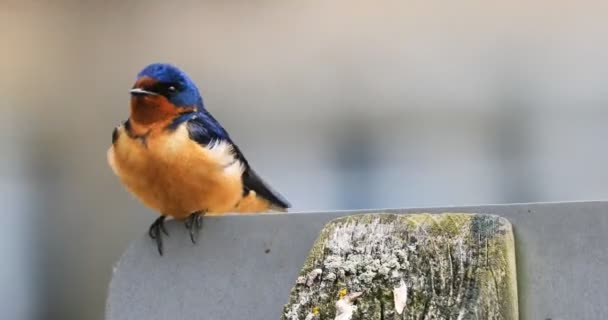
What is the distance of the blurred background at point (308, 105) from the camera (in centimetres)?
233

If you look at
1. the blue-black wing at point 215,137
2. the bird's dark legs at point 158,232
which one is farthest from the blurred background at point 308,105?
the bird's dark legs at point 158,232

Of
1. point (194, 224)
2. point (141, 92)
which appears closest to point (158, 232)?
point (194, 224)

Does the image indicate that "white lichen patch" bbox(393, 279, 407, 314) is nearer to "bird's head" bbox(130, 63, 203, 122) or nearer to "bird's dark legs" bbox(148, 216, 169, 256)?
"bird's dark legs" bbox(148, 216, 169, 256)

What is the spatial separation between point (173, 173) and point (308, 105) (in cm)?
A: 106

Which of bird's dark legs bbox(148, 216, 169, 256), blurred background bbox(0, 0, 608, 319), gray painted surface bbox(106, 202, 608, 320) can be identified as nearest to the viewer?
gray painted surface bbox(106, 202, 608, 320)

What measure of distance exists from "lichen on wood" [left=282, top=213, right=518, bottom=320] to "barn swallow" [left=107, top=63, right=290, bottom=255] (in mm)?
614

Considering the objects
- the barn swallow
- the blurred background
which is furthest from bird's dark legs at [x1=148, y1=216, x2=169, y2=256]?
the blurred background

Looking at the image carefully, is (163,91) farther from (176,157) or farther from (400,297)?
(400,297)

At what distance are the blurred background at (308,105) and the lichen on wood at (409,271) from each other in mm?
1553

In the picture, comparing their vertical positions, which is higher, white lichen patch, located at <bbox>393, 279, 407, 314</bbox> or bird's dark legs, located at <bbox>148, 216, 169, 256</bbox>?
white lichen patch, located at <bbox>393, 279, 407, 314</bbox>

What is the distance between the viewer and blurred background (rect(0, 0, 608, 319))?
2326 millimetres

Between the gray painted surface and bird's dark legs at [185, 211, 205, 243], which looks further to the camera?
bird's dark legs at [185, 211, 205, 243]

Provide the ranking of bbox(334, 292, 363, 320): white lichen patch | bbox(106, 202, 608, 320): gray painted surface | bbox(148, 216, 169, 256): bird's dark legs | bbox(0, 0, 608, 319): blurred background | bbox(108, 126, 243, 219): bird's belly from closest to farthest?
bbox(334, 292, 363, 320): white lichen patch < bbox(106, 202, 608, 320): gray painted surface < bbox(148, 216, 169, 256): bird's dark legs < bbox(108, 126, 243, 219): bird's belly < bbox(0, 0, 608, 319): blurred background

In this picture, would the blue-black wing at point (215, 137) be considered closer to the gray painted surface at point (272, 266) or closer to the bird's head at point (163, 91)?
the bird's head at point (163, 91)
